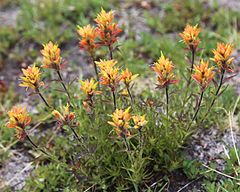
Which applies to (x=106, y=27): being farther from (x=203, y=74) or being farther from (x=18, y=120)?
(x=18, y=120)

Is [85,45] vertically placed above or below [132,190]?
above

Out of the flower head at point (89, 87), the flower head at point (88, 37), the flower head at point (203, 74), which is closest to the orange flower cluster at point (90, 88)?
the flower head at point (89, 87)

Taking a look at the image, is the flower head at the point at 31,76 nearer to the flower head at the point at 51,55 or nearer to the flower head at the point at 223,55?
the flower head at the point at 51,55

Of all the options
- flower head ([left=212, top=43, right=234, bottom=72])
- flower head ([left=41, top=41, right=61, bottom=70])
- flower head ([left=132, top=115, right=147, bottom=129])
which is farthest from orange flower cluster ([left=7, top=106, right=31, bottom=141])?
flower head ([left=212, top=43, right=234, bottom=72])

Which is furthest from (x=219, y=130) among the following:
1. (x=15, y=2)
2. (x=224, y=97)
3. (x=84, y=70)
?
(x=15, y=2)

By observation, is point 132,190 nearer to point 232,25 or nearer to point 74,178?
point 74,178

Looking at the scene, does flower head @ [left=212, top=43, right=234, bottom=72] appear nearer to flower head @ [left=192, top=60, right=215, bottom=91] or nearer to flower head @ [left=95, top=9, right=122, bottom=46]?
flower head @ [left=192, top=60, right=215, bottom=91]
